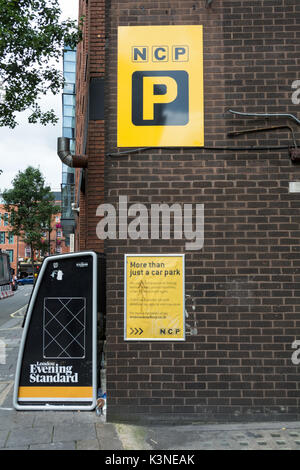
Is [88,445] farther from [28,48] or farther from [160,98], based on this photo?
[28,48]

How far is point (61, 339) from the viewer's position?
5629mm

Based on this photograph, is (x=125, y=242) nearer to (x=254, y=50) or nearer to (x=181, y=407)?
(x=181, y=407)

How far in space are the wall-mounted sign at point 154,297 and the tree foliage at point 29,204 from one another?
4804 cm

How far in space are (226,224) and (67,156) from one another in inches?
195

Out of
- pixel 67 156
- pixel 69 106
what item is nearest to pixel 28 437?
pixel 67 156

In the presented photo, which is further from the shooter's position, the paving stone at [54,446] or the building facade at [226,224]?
the building facade at [226,224]

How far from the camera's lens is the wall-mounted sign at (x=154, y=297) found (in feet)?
17.3

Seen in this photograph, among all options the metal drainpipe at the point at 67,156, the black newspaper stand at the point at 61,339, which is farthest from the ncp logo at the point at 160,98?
the metal drainpipe at the point at 67,156

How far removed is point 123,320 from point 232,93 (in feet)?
9.88

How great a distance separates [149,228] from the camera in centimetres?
537

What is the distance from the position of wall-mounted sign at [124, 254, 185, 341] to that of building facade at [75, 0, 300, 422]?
0.09 m

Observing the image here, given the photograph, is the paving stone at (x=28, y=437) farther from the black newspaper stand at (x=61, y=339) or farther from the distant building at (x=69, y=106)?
the distant building at (x=69, y=106)

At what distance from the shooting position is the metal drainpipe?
364 inches
